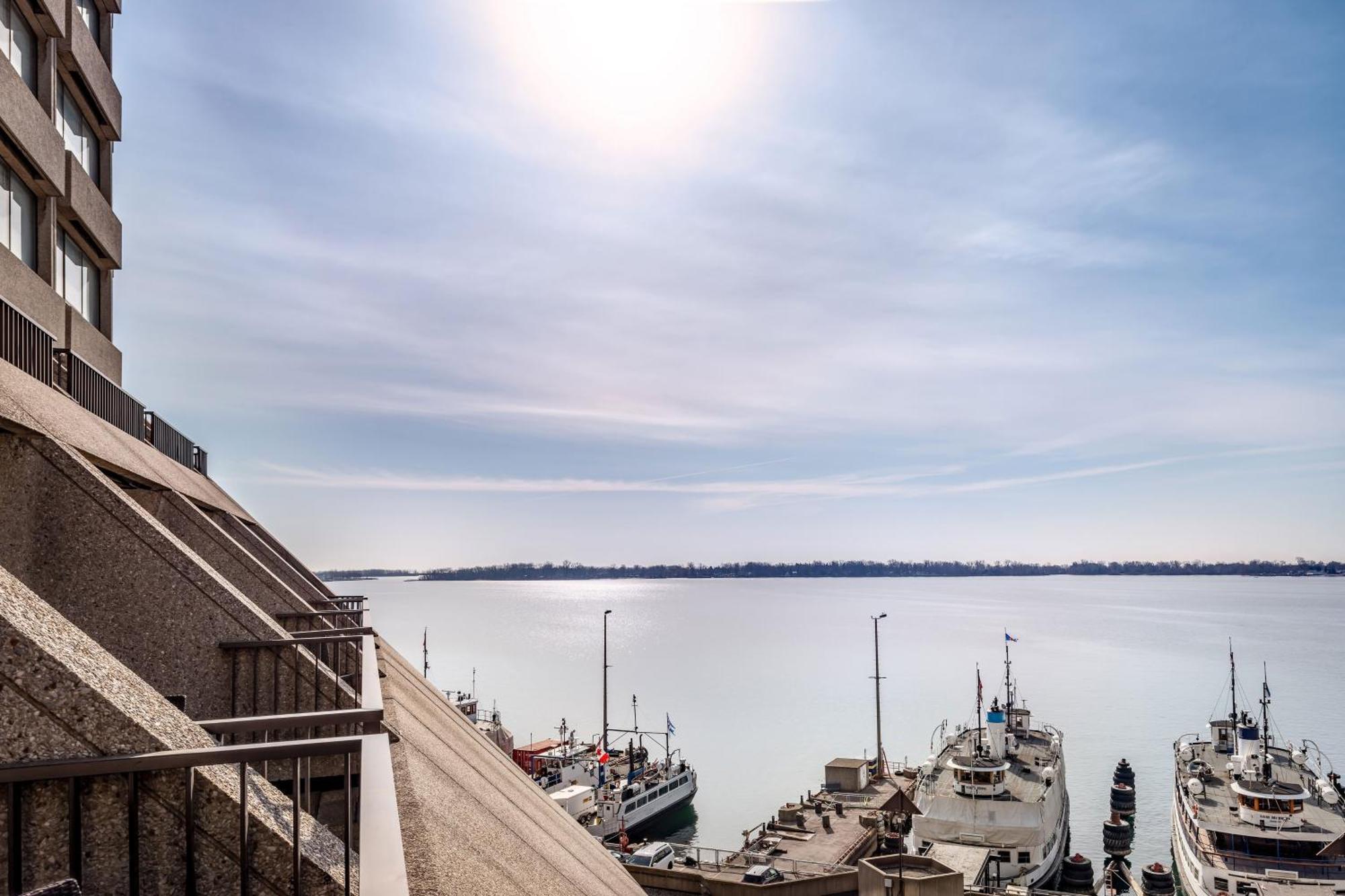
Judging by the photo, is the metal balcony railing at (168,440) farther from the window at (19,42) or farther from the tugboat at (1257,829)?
the tugboat at (1257,829)

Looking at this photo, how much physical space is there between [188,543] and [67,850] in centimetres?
666

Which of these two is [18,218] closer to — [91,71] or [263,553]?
[91,71]

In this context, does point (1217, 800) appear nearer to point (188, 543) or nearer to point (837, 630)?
point (188, 543)

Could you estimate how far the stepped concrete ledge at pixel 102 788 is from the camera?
2.62 m

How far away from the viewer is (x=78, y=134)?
17406 mm

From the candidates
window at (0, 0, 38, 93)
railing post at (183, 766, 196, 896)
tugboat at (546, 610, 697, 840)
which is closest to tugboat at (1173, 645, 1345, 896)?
tugboat at (546, 610, 697, 840)

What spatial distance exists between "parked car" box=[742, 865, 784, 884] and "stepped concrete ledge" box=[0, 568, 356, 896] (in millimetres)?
22040

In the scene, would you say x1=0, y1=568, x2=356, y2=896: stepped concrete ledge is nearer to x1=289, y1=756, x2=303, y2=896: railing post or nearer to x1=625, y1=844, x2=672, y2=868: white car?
x1=289, y1=756, x2=303, y2=896: railing post

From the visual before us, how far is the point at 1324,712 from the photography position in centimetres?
6938

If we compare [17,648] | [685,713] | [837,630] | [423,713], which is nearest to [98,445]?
[423,713]

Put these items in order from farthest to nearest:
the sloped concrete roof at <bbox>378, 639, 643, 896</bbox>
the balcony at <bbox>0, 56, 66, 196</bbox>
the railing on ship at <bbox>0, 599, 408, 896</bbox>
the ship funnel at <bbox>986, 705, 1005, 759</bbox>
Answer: the ship funnel at <bbox>986, 705, 1005, 759</bbox> → the balcony at <bbox>0, 56, 66, 196</bbox> → the sloped concrete roof at <bbox>378, 639, 643, 896</bbox> → the railing on ship at <bbox>0, 599, 408, 896</bbox>

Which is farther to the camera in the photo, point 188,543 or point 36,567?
point 188,543

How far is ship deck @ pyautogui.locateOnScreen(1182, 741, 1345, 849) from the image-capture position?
92.9 ft

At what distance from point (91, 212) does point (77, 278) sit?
52.2 inches
